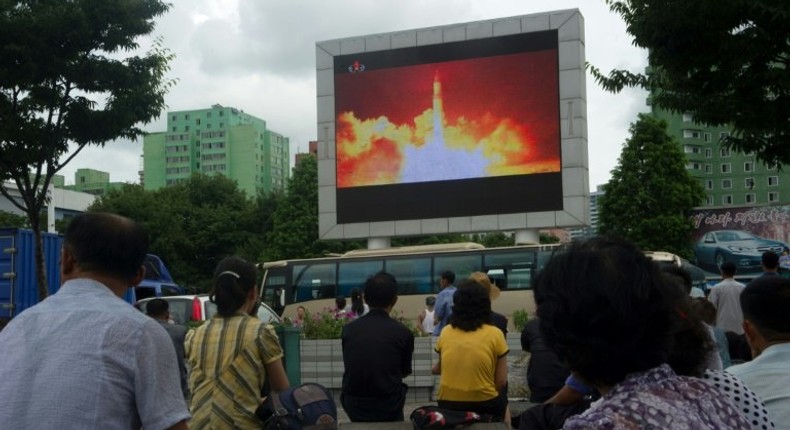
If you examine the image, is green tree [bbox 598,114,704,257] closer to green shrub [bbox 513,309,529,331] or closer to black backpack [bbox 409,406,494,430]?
green shrub [bbox 513,309,529,331]

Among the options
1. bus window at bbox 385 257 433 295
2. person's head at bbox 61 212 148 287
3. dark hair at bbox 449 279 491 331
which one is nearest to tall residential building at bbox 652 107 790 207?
bus window at bbox 385 257 433 295

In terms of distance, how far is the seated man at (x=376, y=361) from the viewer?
5.56m

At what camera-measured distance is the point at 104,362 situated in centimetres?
240

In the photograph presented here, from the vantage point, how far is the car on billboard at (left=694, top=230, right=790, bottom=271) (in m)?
38.8

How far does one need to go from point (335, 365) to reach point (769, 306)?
8.28 metres

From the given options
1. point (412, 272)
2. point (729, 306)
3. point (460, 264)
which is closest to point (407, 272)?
point (412, 272)

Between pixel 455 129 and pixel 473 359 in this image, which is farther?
pixel 455 129

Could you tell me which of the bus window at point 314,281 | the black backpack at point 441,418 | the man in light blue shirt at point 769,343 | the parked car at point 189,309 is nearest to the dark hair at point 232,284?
the black backpack at point 441,418

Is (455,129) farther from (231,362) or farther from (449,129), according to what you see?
(231,362)

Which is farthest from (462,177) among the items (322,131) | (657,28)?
(657,28)

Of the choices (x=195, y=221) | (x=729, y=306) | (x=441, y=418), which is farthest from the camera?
(x=195, y=221)

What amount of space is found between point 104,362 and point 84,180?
12454 cm

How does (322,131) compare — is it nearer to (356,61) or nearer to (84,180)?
(356,61)

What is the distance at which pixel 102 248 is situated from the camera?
2.58 m
